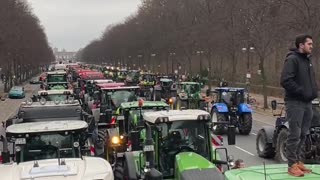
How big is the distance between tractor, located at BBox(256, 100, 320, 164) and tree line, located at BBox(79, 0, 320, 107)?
47.0 feet

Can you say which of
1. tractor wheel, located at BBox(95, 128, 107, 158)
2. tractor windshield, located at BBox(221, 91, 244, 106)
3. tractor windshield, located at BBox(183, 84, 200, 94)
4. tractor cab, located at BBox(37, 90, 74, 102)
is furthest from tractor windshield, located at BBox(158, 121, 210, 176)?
tractor windshield, located at BBox(183, 84, 200, 94)

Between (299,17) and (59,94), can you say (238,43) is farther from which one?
(59,94)

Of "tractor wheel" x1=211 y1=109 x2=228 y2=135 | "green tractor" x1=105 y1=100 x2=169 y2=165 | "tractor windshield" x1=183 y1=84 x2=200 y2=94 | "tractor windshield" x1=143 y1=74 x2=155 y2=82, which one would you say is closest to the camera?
"green tractor" x1=105 y1=100 x2=169 y2=165

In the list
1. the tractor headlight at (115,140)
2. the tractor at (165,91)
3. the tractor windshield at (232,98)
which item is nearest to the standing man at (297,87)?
the tractor headlight at (115,140)

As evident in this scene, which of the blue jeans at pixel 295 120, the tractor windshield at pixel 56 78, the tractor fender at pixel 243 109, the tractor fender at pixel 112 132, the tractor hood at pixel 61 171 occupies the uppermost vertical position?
the blue jeans at pixel 295 120

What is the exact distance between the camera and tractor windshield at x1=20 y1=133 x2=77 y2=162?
9328mm

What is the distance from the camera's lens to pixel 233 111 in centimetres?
2441

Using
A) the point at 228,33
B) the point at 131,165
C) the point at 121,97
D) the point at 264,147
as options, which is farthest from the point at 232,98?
the point at 228,33

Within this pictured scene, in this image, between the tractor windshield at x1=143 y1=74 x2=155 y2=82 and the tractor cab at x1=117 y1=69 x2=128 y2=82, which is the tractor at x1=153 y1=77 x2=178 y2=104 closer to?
the tractor windshield at x1=143 y1=74 x2=155 y2=82

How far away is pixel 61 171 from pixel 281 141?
11.0 metres

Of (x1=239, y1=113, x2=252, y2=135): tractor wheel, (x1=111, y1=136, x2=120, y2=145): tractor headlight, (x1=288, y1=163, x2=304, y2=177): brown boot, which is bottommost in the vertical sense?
(x1=239, y1=113, x2=252, y2=135): tractor wheel

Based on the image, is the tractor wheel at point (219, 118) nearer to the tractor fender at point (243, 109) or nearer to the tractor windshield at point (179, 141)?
the tractor fender at point (243, 109)

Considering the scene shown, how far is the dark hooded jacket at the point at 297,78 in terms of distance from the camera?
23.6 ft

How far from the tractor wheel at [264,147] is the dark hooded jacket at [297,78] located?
408 inches
